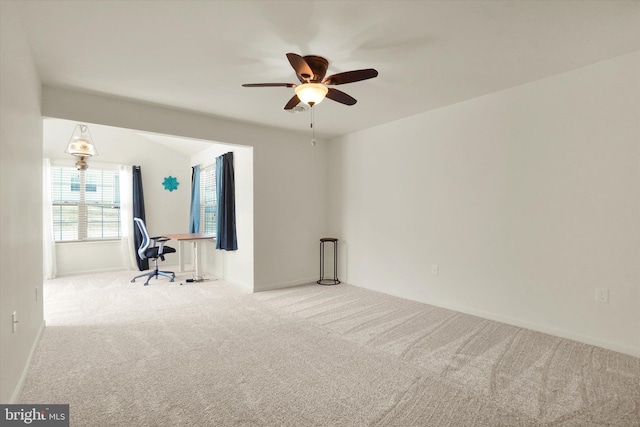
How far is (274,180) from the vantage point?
4.95 meters

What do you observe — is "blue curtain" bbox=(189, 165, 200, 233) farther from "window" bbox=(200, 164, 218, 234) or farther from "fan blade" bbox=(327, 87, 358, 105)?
"fan blade" bbox=(327, 87, 358, 105)

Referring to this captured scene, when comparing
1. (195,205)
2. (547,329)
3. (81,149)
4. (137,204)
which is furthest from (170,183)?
(547,329)

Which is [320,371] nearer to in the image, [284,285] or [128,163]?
[284,285]

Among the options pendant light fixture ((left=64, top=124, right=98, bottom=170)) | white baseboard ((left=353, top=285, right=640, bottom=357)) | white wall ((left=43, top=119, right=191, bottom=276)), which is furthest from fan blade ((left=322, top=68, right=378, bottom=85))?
white wall ((left=43, top=119, right=191, bottom=276))

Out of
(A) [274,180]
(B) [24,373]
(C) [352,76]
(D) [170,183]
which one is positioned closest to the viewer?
(B) [24,373]

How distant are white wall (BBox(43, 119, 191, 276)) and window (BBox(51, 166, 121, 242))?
20 centimetres

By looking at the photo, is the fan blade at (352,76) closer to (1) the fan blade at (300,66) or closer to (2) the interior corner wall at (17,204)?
(1) the fan blade at (300,66)

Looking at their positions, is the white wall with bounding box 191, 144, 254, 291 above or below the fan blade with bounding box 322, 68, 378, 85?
below

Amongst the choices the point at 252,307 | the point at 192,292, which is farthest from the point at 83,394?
the point at 192,292

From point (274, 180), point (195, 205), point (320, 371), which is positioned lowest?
point (320, 371)

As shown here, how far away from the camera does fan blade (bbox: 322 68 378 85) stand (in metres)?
2.31

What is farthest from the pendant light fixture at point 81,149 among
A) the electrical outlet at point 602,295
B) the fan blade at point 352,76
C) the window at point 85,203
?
the electrical outlet at point 602,295

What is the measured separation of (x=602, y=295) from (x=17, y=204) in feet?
15.1

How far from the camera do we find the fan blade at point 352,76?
231cm
